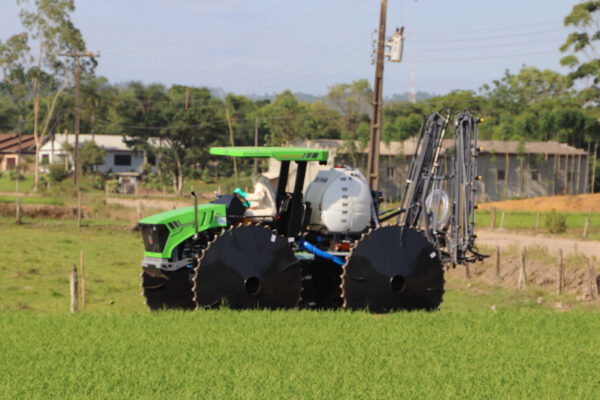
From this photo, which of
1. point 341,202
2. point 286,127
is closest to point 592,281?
point 341,202

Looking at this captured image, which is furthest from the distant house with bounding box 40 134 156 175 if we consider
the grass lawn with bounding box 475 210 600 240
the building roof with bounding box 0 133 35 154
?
the grass lawn with bounding box 475 210 600 240

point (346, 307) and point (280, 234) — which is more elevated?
point (280, 234)

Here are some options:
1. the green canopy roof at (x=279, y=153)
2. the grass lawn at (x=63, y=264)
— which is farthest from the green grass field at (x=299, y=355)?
the grass lawn at (x=63, y=264)

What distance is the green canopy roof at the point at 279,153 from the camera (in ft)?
47.2

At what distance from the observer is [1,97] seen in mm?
114250

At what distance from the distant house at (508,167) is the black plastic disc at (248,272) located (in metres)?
45.9

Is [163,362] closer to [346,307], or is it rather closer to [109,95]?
[346,307]

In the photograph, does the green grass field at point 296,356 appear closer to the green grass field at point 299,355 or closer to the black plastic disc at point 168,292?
the green grass field at point 299,355

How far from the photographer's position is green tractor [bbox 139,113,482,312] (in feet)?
45.4

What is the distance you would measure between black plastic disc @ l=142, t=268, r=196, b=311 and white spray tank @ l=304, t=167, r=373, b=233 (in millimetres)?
2586

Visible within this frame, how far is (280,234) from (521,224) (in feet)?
92.7

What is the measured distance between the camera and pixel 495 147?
6241 centimetres

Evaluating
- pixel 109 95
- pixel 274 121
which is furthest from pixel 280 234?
pixel 109 95

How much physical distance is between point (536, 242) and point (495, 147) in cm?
3056
